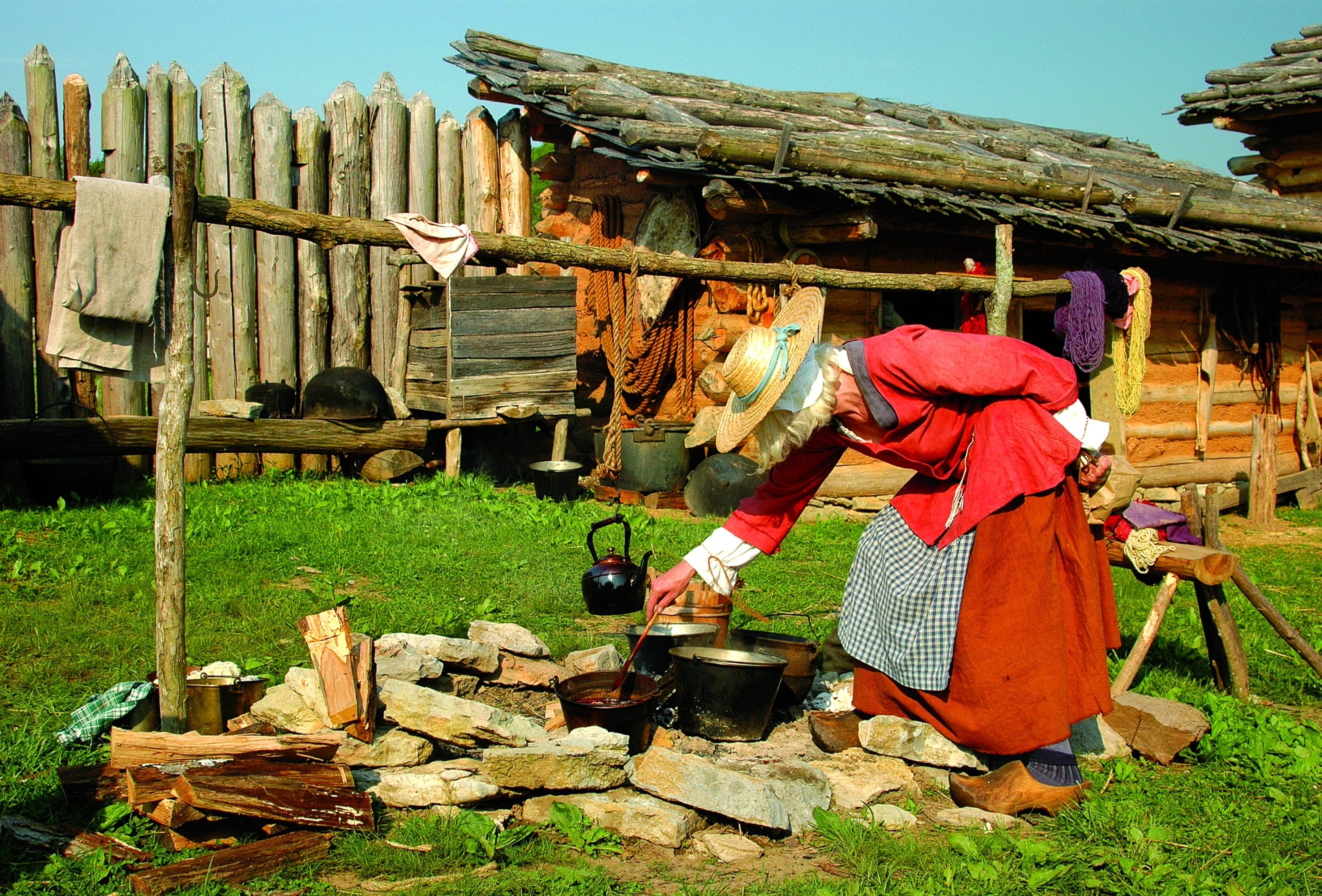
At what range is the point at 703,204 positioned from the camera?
9.09m

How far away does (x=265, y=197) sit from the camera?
31.0 ft

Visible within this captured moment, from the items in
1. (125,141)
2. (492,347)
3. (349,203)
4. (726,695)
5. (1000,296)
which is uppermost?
(125,141)

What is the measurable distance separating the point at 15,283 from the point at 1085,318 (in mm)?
8152

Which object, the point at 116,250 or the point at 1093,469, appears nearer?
the point at 116,250

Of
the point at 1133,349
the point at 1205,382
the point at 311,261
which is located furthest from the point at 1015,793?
the point at 1205,382

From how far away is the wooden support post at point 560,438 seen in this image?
9570 mm

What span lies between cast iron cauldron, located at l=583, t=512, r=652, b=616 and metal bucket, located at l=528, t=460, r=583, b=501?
4.46 meters

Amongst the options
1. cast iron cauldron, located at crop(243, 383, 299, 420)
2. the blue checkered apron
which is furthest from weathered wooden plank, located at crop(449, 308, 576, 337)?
the blue checkered apron

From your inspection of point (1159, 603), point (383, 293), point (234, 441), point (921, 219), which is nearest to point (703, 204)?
point (921, 219)

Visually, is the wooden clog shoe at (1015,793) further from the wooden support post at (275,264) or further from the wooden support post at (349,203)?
the wooden support post at (349,203)

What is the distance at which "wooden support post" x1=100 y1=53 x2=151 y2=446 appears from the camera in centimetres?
869

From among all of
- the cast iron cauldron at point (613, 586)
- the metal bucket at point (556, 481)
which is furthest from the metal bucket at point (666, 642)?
the metal bucket at point (556, 481)

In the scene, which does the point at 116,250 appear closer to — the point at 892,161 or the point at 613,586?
the point at 613,586

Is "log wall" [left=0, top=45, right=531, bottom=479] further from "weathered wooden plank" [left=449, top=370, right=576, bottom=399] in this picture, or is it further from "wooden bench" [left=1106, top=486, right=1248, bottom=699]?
"wooden bench" [left=1106, top=486, right=1248, bottom=699]
